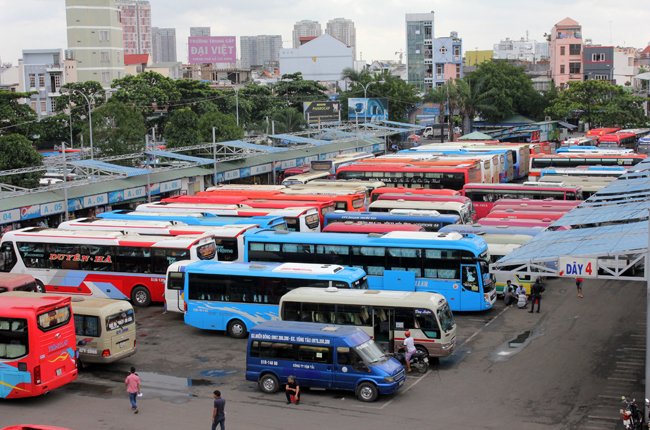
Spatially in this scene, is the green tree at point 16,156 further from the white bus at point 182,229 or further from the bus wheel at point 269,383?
the bus wheel at point 269,383

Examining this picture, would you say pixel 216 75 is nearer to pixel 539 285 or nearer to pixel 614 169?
pixel 614 169

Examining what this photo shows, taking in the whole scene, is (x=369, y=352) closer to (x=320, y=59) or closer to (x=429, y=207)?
(x=429, y=207)

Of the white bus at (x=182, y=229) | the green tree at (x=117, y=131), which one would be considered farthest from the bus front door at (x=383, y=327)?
the green tree at (x=117, y=131)

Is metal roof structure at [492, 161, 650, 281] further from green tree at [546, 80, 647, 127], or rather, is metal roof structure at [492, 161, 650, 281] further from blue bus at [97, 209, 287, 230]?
green tree at [546, 80, 647, 127]

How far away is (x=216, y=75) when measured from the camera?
131 meters

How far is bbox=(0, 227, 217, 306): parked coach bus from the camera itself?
24.8 metres

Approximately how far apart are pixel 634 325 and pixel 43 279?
1637 cm

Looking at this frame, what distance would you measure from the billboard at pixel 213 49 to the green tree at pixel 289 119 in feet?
160

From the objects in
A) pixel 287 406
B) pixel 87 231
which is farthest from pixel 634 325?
pixel 87 231

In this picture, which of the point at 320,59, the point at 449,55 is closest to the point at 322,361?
the point at 449,55

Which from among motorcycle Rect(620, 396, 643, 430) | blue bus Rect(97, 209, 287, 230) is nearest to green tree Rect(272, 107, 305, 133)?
blue bus Rect(97, 209, 287, 230)

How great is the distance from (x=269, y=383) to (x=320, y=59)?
11347 cm

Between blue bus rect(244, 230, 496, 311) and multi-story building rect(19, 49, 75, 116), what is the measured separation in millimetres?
70088

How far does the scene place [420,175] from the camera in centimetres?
4209
